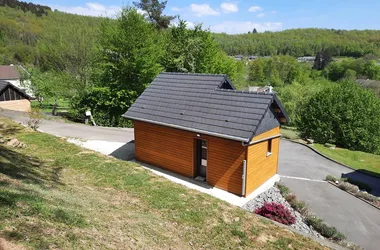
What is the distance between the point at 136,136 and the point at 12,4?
140 meters

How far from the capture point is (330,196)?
12.9 m

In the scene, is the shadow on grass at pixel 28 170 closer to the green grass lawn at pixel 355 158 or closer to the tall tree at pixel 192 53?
the green grass lawn at pixel 355 158

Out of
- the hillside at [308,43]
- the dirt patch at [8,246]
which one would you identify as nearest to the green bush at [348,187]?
the dirt patch at [8,246]

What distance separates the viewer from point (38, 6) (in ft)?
405

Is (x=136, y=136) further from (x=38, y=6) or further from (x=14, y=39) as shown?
(x=38, y=6)

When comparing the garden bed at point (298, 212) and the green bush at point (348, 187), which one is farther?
the green bush at point (348, 187)

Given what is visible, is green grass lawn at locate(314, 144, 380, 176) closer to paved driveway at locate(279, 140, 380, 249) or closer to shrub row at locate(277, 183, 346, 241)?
paved driveway at locate(279, 140, 380, 249)

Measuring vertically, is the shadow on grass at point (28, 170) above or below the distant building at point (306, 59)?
below

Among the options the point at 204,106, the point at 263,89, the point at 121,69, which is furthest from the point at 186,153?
the point at 263,89

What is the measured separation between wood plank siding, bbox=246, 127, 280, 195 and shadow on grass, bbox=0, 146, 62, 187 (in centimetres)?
728

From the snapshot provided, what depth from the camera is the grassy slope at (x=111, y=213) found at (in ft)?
17.3

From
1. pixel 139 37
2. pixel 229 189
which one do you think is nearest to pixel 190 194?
pixel 229 189

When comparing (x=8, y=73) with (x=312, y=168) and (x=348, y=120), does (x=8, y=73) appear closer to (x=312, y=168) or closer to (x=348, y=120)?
(x=312, y=168)

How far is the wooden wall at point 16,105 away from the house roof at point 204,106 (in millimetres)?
23472
